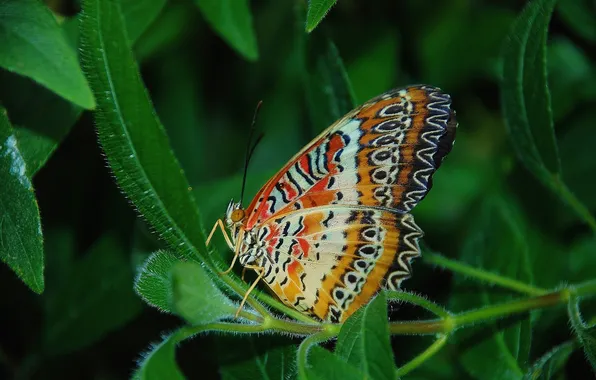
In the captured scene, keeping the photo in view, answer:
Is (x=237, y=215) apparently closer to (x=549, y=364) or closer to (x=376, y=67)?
(x=549, y=364)

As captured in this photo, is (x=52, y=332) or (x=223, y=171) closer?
(x=52, y=332)

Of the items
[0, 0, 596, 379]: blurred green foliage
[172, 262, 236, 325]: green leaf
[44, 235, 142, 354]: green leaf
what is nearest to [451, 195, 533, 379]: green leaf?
[0, 0, 596, 379]: blurred green foliage

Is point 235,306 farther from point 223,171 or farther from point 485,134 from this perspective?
point 485,134

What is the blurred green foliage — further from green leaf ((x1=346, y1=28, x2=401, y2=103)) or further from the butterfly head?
the butterfly head

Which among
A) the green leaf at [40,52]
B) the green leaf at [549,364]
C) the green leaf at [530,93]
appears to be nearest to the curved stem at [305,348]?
the green leaf at [549,364]

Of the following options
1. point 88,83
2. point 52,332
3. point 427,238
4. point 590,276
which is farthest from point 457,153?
point 88,83

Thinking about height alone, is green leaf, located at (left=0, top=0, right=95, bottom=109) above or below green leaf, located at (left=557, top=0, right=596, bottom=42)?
above

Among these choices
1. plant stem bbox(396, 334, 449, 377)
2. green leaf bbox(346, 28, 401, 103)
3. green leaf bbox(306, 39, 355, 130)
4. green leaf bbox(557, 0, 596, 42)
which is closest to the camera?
plant stem bbox(396, 334, 449, 377)
